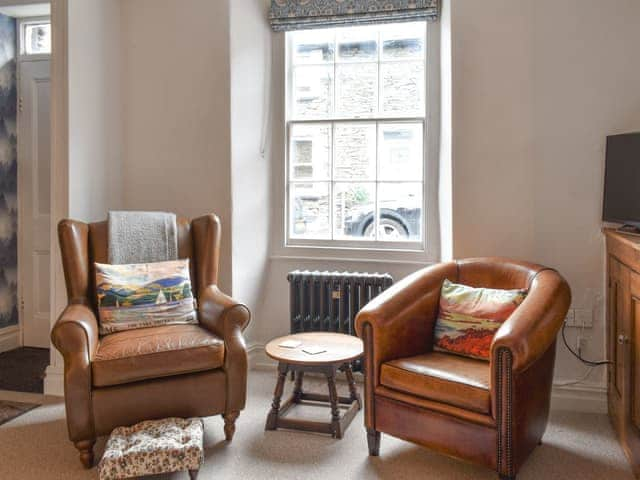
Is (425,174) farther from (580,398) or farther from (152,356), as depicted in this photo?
(152,356)

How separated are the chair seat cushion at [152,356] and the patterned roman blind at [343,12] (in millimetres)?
2195

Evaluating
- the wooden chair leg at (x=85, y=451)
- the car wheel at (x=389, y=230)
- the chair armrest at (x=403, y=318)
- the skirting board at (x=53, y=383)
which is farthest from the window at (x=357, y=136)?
the wooden chair leg at (x=85, y=451)

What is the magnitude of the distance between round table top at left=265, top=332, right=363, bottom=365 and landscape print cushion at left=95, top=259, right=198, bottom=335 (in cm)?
53

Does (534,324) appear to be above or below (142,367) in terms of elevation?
above

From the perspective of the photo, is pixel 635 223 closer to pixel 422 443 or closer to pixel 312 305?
pixel 422 443

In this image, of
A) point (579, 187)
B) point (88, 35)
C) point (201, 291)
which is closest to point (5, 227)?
point (88, 35)

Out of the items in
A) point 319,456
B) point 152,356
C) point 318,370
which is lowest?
point 319,456

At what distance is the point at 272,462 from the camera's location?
7.71 feet

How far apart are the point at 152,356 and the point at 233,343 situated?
1.17 ft

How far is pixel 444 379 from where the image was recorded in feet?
7.08

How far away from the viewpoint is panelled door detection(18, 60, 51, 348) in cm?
391

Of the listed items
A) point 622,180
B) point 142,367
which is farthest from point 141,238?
point 622,180

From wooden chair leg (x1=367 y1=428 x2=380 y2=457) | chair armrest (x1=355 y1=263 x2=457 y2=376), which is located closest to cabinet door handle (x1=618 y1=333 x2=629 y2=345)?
chair armrest (x1=355 y1=263 x2=457 y2=376)

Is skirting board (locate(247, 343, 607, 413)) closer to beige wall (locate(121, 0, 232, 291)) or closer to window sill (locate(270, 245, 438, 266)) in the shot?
window sill (locate(270, 245, 438, 266))
